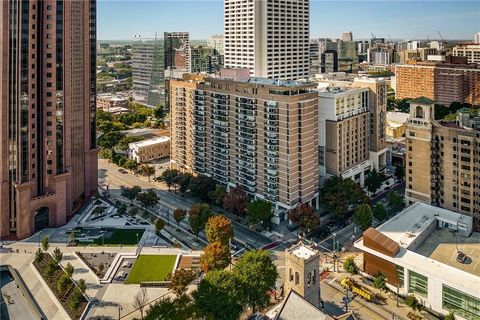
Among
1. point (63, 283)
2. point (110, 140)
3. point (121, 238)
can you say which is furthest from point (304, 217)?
point (110, 140)

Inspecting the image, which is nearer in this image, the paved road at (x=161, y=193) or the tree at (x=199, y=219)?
the tree at (x=199, y=219)

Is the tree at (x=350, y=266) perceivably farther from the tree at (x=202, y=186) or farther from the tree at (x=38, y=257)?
the tree at (x=38, y=257)

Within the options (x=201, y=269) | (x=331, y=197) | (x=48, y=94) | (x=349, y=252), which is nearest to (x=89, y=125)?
(x=48, y=94)

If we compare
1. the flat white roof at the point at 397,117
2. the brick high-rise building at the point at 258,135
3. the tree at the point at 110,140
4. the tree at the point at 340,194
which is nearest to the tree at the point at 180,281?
the brick high-rise building at the point at 258,135

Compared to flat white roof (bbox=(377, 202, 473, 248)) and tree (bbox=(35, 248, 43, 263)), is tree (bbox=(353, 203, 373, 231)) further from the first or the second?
tree (bbox=(35, 248, 43, 263))

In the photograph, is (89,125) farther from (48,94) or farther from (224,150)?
(224,150)

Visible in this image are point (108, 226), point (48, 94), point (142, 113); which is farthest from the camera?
point (142, 113)

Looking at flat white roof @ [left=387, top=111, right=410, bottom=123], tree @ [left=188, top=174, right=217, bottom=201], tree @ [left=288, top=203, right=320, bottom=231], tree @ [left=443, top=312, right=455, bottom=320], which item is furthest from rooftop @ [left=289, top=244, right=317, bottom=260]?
flat white roof @ [left=387, top=111, right=410, bottom=123]
